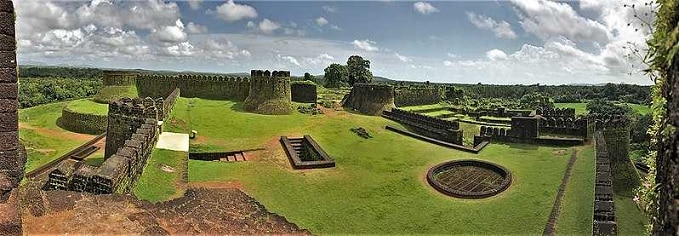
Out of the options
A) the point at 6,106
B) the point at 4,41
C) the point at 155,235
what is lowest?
the point at 155,235

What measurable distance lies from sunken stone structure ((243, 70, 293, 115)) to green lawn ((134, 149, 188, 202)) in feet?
41.7

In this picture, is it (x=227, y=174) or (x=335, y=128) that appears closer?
(x=227, y=174)

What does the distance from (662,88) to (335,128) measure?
20.0 meters

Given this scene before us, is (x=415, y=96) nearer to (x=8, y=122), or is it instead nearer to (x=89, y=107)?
(x=89, y=107)

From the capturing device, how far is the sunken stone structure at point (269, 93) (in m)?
27.2

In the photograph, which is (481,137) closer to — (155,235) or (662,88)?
(155,235)

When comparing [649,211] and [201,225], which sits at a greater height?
[649,211]

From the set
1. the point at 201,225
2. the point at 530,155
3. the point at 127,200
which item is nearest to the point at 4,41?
the point at 127,200

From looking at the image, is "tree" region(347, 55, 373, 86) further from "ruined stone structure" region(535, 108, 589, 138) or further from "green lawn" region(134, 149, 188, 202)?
"green lawn" region(134, 149, 188, 202)

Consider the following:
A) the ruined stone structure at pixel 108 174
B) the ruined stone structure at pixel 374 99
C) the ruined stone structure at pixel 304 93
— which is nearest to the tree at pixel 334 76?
the ruined stone structure at pixel 304 93

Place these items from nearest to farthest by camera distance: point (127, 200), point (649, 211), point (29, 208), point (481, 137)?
1. point (649, 211)
2. point (29, 208)
3. point (127, 200)
4. point (481, 137)

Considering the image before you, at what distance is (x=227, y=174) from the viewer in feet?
47.1

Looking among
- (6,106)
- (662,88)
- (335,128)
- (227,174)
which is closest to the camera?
(662,88)

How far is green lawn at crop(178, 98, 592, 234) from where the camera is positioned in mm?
11234
